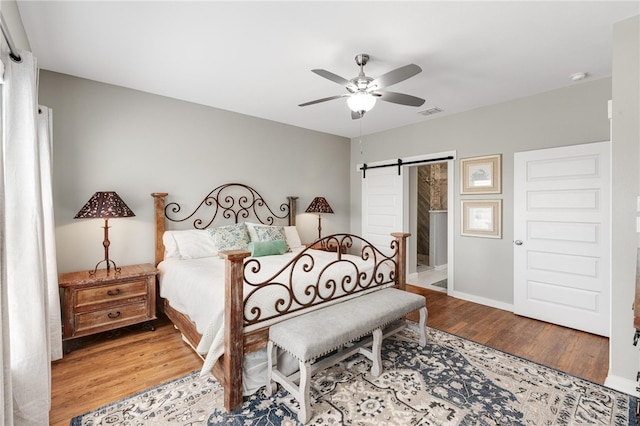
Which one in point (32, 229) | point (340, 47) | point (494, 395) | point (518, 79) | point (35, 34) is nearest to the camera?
point (32, 229)

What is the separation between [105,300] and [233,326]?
166cm

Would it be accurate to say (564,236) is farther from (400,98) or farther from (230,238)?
(230,238)

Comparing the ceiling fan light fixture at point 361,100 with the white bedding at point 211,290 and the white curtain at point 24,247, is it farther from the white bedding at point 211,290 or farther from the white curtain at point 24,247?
the white curtain at point 24,247

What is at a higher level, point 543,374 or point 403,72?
point 403,72

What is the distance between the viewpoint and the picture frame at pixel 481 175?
3881 mm

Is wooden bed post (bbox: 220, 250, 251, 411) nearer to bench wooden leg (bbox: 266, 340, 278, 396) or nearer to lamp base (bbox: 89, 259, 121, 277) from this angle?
bench wooden leg (bbox: 266, 340, 278, 396)

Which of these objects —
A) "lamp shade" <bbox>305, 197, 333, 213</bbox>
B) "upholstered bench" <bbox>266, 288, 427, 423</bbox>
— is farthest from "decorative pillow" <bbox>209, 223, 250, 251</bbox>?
"upholstered bench" <bbox>266, 288, 427, 423</bbox>

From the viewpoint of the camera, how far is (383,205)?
17.2 ft

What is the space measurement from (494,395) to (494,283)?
2147 millimetres

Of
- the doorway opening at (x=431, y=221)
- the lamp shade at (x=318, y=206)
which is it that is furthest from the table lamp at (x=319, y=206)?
the doorway opening at (x=431, y=221)

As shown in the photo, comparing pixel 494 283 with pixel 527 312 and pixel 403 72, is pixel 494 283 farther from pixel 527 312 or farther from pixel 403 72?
pixel 403 72

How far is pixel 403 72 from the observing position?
2150 mm

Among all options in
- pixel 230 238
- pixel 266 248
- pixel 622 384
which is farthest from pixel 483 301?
pixel 230 238

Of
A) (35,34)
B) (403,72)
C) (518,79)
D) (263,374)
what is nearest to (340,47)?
(403,72)
